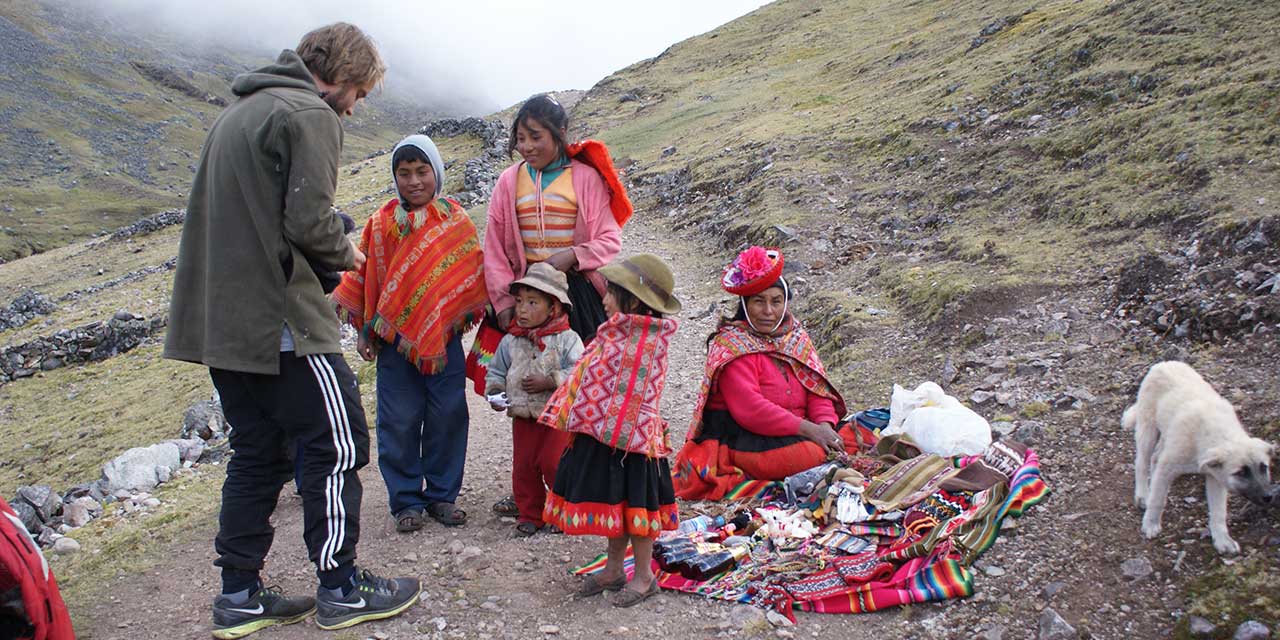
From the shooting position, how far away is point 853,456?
4902mm

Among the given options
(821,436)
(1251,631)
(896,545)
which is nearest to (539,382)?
(821,436)

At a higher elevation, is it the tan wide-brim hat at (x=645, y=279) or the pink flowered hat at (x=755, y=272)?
the tan wide-brim hat at (x=645, y=279)

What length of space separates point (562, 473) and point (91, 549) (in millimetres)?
3209

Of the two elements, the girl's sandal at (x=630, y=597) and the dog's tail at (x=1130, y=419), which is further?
the dog's tail at (x=1130, y=419)

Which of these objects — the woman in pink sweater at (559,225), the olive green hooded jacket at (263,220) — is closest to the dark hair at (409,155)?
the woman in pink sweater at (559,225)

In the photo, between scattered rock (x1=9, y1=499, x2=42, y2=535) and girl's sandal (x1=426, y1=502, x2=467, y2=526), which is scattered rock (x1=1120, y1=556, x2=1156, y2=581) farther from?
scattered rock (x1=9, y1=499, x2=42, y2=535)

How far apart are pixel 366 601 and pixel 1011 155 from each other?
8.87 meters

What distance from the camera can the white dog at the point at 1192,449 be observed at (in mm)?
3246

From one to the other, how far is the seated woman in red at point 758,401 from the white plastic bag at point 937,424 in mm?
328

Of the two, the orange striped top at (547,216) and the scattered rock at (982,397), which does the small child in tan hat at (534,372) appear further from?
the scattered rock at (982,397)

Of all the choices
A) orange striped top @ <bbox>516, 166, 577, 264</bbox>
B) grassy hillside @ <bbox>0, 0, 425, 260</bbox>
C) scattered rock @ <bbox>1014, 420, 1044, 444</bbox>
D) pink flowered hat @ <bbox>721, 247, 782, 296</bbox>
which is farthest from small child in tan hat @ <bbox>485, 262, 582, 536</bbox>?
grassy hillside @ <bbox>0, 0, 425, 260</bbox>

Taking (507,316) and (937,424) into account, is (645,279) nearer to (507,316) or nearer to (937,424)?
(507,316)

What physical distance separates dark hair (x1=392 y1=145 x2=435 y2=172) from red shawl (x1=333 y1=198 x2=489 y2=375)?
21cm

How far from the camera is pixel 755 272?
4828 millimetres
